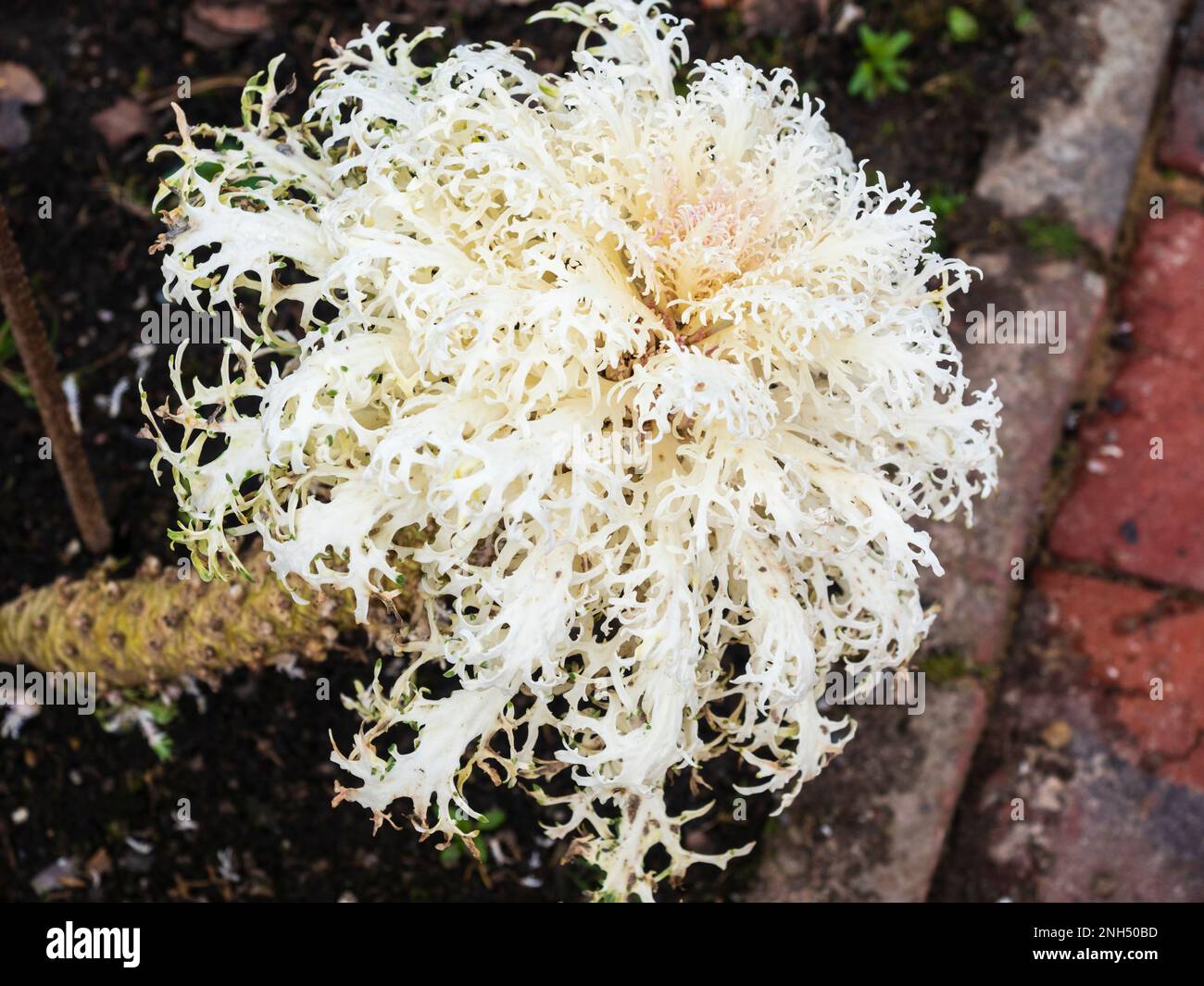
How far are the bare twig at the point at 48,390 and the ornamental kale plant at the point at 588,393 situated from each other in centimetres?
26

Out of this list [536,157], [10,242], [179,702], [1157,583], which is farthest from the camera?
[1157,583]

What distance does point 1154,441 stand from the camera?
6.67 ft

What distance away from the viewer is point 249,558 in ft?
4.79

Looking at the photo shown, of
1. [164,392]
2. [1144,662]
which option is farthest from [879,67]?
[164,392]

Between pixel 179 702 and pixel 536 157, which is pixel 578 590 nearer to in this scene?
pixel 536 157

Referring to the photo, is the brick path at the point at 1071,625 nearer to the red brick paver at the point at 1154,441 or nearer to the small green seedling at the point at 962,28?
the red brick paver at the point at 1154,441

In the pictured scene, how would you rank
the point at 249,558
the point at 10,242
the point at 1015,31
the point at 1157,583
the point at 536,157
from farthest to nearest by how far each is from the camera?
1. the point at 1015,31
2. the point at 1157,583
3. the point at 249,558
4. the point at 10,242
5. the point at 536,157

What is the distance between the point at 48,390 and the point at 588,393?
0.80m

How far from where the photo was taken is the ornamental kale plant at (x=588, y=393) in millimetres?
1045

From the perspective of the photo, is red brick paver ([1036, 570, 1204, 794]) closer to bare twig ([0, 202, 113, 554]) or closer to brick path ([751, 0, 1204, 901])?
brick path ([751, 0, 1204, 901])

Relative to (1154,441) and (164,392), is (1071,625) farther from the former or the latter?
(164,392)

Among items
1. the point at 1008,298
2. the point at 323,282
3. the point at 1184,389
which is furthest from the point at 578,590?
the point at 1184,389

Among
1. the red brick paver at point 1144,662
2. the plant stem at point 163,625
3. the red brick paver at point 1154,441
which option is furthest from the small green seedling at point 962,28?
the plant stem at point 163,625

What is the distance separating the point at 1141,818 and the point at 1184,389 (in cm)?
79
